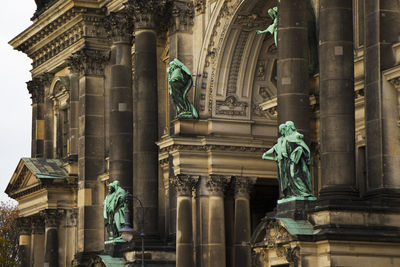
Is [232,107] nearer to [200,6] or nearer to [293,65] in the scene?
[200,6]

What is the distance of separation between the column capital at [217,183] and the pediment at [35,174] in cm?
1616

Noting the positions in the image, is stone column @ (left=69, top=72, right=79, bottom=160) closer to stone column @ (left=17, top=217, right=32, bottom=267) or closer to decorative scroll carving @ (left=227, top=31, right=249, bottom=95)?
stone column @ (left=17, top=217, right=32, bottom=267)

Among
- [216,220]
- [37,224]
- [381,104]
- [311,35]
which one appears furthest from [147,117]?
[37,224]

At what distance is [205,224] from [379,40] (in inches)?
595

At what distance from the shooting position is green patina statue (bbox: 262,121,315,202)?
1556 inches

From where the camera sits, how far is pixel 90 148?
62219 mm

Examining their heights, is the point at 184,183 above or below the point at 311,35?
below

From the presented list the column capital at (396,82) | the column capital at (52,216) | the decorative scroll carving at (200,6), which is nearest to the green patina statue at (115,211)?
the decorative scroll carving at (200,6)

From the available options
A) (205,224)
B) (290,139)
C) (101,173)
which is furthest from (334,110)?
(101,173)

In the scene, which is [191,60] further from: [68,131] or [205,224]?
[68,131]

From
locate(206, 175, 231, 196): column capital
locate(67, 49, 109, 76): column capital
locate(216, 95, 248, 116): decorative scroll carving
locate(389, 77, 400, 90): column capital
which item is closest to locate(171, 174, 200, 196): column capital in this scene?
locate(206, 175, 231, 196): column capital

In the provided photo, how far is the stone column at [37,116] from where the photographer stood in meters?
70.4

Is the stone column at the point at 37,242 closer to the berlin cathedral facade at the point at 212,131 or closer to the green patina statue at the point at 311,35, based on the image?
the berlin cathedral facade at the point at 212,131

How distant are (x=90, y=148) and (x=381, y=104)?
26551mm
